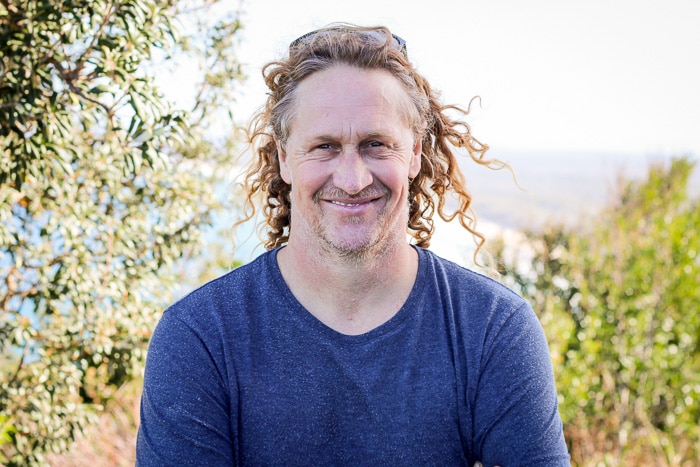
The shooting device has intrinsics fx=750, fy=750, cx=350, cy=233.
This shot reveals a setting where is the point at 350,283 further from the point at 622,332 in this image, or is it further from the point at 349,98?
the point at 622,332

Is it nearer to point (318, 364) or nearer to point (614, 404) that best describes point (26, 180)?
point (318, 364)

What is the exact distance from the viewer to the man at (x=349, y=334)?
76.0 inches

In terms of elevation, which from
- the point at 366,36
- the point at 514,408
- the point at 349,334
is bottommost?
the point at 514,408

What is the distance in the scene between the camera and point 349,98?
2.10 m

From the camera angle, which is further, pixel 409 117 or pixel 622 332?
pixel 622 332

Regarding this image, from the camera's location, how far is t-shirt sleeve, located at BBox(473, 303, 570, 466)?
1.92m

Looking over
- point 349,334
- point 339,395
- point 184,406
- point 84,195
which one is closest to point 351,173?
point 349,334

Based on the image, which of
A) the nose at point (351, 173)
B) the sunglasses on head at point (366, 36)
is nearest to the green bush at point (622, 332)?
the sunglasses on head at point (366, 36)

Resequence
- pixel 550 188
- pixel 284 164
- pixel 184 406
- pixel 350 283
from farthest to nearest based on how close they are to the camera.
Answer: pixel 550 188
pixel 284 164
pixel 350 283
pixel 184 406

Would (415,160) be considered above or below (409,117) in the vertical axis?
below

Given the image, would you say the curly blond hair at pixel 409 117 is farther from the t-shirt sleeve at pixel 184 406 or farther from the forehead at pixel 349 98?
the t-shirt sleeve at pixel 184 406

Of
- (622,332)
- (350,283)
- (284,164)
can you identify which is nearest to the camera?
(350,283)

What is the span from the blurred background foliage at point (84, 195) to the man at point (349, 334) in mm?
849

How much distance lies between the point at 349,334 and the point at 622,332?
398 cm
